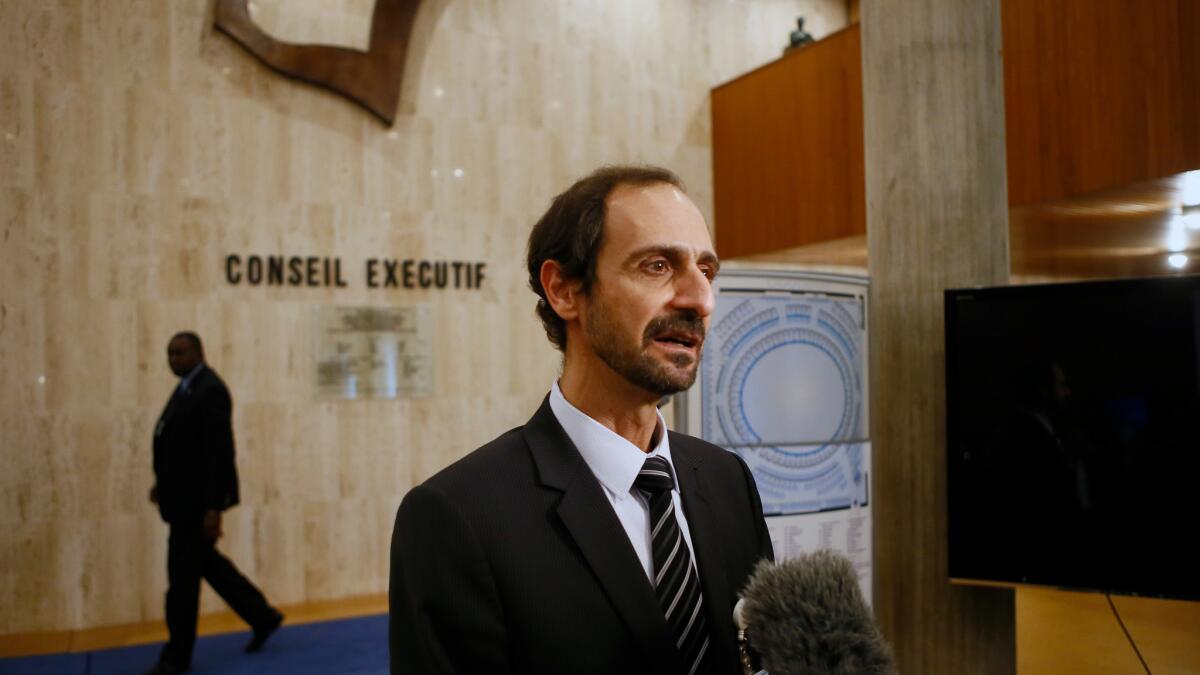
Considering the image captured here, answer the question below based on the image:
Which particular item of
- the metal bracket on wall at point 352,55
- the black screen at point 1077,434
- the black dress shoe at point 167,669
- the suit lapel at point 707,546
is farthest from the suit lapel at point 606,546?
the metal bracket on wall at point 352,55

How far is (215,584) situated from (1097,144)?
6035 mm

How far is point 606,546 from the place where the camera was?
1.34 meters

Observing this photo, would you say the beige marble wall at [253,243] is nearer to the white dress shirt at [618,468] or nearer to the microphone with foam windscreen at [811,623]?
the white dress shirt at [618,468]

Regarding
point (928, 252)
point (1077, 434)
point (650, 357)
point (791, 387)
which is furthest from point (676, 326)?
point (791, 387)

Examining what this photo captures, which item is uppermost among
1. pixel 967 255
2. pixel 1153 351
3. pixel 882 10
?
pixel 882 10

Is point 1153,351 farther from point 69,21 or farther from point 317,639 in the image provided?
point 69,21

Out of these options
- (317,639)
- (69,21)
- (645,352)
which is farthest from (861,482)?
(69,21)

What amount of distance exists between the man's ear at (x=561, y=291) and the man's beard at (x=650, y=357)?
0.28 feet

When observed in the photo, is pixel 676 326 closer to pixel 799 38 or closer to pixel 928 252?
pixel 928 252

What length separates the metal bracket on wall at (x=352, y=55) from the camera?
7633 millimetres

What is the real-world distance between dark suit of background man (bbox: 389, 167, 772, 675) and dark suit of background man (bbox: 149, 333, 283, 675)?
4613 mm

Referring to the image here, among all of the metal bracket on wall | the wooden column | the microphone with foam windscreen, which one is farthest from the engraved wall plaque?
the microphone with foam windscreen

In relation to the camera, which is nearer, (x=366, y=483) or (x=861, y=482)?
(x=861, y=482)

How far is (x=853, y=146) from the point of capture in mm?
8125
